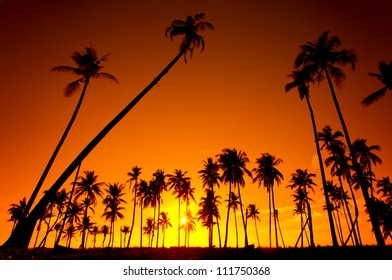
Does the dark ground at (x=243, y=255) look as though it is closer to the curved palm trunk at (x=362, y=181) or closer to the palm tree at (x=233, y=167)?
the curved palm trunk at (x=362, y=181)

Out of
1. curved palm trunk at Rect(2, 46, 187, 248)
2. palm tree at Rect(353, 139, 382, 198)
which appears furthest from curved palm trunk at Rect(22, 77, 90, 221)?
palm tree at Rect(353, 139, 382, 198)

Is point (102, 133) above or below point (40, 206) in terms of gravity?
above

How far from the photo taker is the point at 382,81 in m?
22.7

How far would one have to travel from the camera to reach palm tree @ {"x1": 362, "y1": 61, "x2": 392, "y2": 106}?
22.3 metres

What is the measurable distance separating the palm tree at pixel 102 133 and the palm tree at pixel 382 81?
14704 millimetres

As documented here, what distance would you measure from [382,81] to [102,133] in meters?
22.8

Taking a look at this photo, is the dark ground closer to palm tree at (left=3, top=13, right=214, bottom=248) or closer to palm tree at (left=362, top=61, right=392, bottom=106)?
palm tree at (left=3, top=13, right=214, bottom=248)

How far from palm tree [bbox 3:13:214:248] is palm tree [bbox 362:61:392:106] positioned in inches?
579

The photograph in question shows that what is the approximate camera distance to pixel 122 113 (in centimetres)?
1471

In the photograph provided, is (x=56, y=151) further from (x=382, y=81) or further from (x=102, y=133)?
(x=382, y=81)

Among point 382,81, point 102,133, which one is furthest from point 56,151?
point 382,81

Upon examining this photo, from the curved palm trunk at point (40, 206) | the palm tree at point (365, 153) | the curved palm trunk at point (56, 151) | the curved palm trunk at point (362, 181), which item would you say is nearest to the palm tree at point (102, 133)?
the curved palm trunk at point (40, 206)
